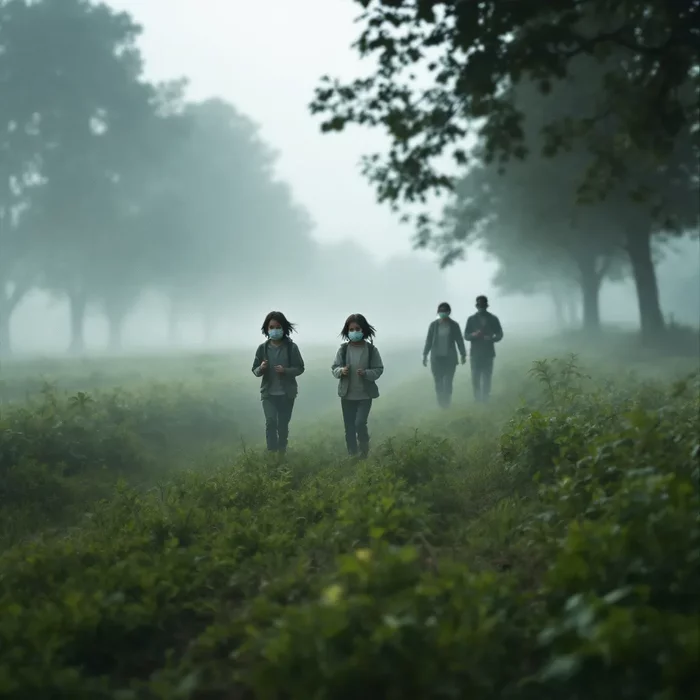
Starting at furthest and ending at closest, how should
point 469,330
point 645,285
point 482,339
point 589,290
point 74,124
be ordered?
point 74,124
point 589,290
point 645,285
point 469,330
point 482,339

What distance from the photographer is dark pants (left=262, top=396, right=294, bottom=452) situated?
8.85m

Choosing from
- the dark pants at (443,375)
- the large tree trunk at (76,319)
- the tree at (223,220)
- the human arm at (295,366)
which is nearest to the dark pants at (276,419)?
the human arm at (295,366)

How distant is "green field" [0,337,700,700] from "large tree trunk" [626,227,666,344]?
13193 millimetres

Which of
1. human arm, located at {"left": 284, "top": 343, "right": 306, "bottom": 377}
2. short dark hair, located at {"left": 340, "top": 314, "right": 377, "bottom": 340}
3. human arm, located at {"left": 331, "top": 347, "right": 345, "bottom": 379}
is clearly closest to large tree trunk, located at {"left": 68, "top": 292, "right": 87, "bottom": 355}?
human arm, located at {"left": 284, "top": 343, "right": 306, "bottom": 377}

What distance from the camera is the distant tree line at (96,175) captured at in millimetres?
28594

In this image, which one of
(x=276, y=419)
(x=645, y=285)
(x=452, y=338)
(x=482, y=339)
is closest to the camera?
(x=276, y=419)

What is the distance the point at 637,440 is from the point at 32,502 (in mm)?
6223

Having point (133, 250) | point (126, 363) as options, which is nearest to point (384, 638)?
point (126, 363)

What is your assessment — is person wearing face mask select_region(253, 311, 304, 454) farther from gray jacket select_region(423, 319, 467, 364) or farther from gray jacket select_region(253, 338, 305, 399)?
gray jacket select_region(423, 319, 467, 364)

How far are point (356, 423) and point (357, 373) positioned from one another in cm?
70

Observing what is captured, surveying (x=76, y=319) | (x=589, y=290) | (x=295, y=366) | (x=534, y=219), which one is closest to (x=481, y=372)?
(x=295, y=366)

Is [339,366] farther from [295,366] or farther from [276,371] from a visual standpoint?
[276,371]

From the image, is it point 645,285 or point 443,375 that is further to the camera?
point 645,285

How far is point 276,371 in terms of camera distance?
8.71 meters
